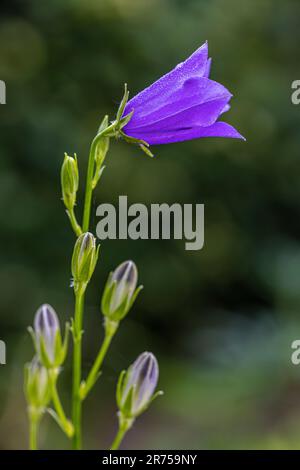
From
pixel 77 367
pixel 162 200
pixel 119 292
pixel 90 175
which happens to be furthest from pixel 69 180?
pixel 162 200

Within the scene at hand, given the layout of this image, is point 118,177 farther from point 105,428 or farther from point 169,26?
point 105,428

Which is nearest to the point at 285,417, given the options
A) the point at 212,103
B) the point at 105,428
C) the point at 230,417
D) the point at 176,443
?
the point at 230,417

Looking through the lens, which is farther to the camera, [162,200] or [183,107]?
[162,200]

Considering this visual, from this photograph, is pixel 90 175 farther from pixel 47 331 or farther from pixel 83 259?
pixel 47 331

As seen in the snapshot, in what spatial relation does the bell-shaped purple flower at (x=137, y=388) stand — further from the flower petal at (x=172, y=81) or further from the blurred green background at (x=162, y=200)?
the blurred green background at (x=162, y=200)

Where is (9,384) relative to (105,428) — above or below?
above

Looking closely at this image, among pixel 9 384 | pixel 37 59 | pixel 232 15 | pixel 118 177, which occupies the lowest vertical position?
pixel 9 384

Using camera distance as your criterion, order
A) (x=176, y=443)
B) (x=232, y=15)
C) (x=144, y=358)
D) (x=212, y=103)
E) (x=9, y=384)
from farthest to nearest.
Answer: (x=232, y=15), (x=9, y=384), (x=176, y=443), (x=144, y=358), (x=212, y=103)
